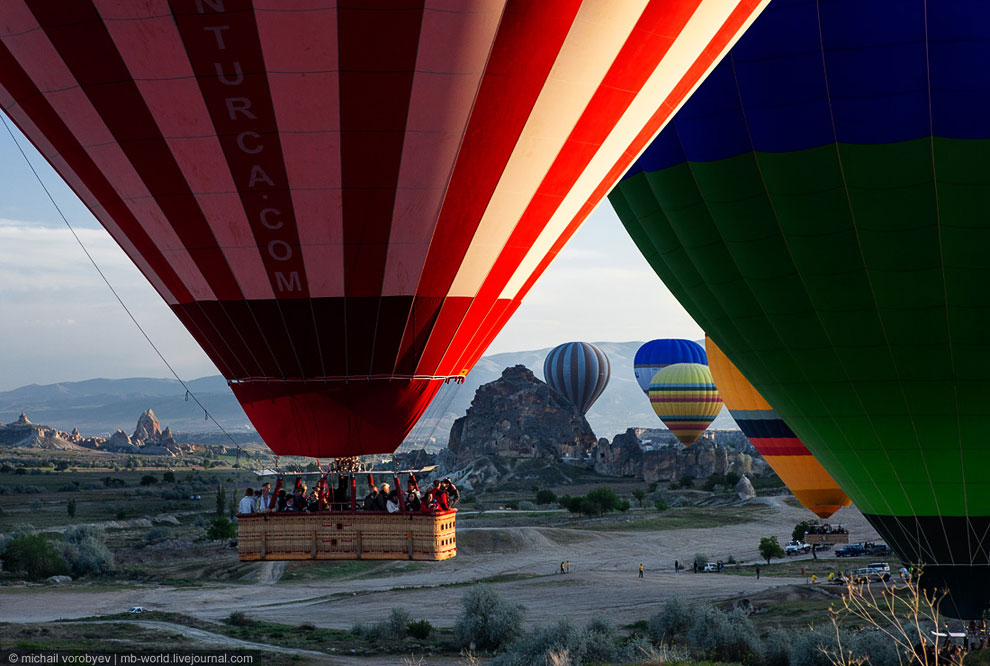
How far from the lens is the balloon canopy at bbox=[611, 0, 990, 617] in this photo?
1664 cm

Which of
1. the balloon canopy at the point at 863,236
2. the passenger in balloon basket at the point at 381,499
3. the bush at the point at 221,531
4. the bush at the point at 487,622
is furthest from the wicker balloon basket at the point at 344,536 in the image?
the bush at the point at 221,531

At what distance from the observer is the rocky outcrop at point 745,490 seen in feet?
312

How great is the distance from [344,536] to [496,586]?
41.2 m

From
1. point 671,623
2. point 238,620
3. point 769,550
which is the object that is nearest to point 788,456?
Result: point 671,623

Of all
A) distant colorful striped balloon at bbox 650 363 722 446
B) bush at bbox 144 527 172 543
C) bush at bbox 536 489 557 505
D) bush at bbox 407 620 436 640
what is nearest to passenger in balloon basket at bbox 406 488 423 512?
bush at bbox 407 620 436 640

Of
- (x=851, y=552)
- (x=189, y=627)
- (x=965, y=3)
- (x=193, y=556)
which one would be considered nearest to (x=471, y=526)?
(x=193, y=556)

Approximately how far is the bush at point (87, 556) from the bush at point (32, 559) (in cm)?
64

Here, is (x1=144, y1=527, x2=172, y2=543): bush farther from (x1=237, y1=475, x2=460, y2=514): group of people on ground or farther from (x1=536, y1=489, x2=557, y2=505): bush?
(x1=237, y1=475, x2=460, y2=514): group of people on ground

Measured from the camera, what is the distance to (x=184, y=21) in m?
9.98

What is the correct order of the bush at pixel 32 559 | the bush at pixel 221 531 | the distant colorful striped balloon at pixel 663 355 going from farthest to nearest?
the distant colorful striped balloon at pixel 663 355 → the bush at pixel 221 531 → the bush at pixel 32 559

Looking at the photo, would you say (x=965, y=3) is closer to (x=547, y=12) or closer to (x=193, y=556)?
(x=547, y=12)

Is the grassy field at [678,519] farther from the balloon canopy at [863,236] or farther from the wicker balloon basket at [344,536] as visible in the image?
the wicker balloon basket at [344,536]

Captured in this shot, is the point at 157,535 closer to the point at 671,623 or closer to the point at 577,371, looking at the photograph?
the point at 671,623

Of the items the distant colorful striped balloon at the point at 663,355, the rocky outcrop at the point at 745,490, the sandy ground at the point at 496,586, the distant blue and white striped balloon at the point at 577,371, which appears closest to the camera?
the sandy ground at the point at 496,586
